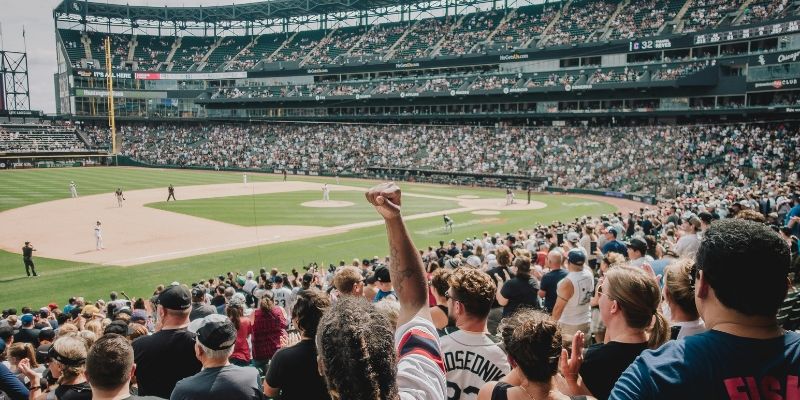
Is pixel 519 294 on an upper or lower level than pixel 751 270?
lower

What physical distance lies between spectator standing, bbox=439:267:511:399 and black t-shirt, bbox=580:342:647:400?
1.85 ft

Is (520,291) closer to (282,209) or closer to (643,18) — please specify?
(282,209)

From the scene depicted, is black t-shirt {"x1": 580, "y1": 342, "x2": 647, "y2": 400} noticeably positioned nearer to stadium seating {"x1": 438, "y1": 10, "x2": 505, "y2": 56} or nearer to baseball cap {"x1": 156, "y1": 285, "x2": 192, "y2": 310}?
baseball cap {"x1": 156, "y1": 285, "x2": 192, "y2": 310}

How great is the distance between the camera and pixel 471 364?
404 centimetres

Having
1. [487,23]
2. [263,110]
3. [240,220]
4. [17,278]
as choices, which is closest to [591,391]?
[17,278]

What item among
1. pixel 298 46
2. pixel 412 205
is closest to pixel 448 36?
pixel 298 46

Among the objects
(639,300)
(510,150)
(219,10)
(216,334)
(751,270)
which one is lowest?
(216,334)

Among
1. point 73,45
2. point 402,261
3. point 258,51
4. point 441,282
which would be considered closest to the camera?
point 402,261

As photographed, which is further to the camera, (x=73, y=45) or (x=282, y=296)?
(x=73, y=45)

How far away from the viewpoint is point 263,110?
79.7 metres

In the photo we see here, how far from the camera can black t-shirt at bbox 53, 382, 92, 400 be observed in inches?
184

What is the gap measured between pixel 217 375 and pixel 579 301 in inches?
209

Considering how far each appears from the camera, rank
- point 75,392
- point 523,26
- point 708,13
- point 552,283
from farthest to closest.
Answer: point 523,26 → point 708,13 → point 552,283 → point 75,392

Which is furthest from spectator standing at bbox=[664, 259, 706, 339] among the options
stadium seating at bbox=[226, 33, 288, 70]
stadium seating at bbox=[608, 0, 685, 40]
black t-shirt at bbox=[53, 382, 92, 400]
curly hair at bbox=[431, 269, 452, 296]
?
stadium seating at bbox=[226, 33, 288, 70]
